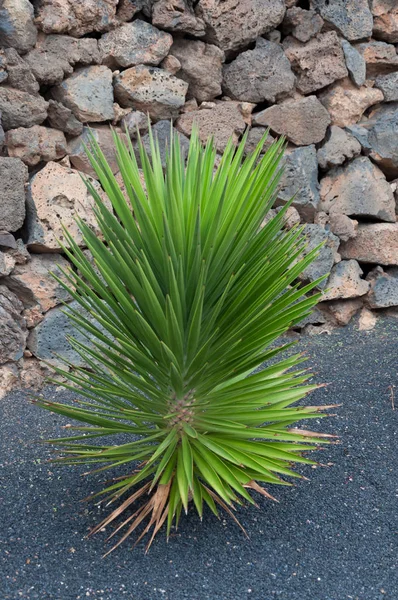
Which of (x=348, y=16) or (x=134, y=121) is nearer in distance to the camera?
(x=134, y=121)

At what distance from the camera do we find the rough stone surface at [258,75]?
16.1ft

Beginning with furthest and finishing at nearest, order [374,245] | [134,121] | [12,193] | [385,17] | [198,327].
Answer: [385,17]
[374,245]
[134,121]
[12,193]
[198,327]

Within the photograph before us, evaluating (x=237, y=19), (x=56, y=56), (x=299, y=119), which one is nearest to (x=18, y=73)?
(x=56, y=56)

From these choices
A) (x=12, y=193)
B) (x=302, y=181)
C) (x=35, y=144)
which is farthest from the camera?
(x=302, y=181)

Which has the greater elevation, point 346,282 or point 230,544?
point 230,544

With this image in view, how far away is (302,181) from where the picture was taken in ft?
16.6

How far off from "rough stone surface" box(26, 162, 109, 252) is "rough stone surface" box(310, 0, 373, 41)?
2.44 meters

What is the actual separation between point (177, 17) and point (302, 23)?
43.2 inches

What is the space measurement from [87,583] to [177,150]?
1.48m

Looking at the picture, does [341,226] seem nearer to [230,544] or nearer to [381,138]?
[381,138]

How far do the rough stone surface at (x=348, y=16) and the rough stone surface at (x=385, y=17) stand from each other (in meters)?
0.12

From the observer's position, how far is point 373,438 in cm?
312

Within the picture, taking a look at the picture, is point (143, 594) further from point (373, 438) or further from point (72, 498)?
point (373, 438)

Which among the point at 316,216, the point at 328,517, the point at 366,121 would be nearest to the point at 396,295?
the point at 316,216
